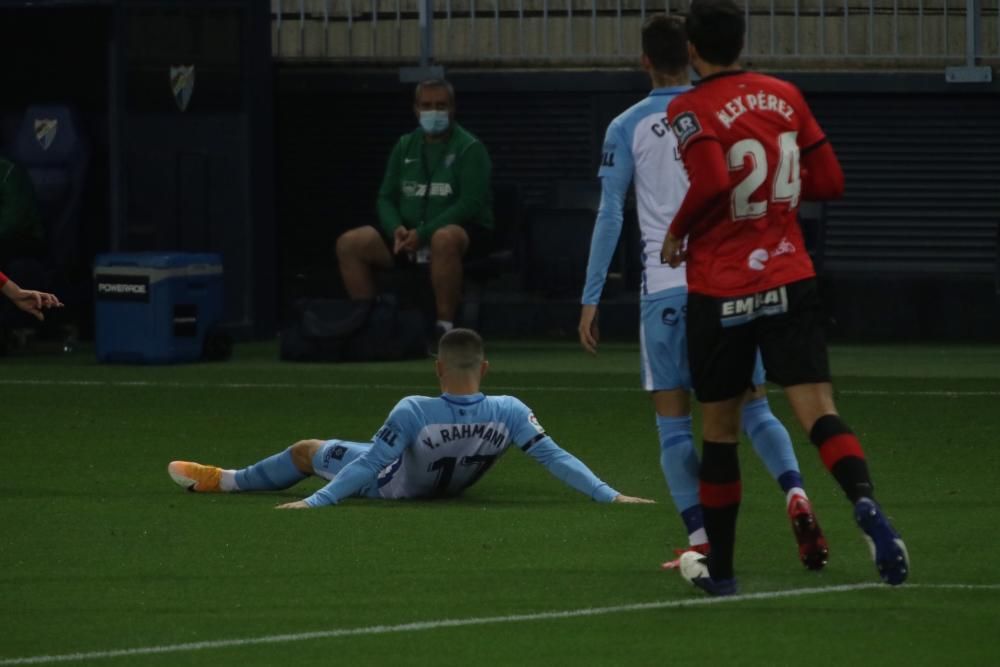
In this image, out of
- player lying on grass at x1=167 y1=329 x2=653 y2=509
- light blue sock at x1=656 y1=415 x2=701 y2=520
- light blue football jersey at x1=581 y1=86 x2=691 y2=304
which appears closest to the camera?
light blue sock at x1=656 y1=415 x2=701 y2=520

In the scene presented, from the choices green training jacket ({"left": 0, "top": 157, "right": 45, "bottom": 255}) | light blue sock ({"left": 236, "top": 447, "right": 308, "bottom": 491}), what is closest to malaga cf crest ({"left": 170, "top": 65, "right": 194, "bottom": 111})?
green training jacket ({"left": 0, "top": 157, "right": 45, "bottom": 255})

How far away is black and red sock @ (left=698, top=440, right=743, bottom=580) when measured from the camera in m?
6.89

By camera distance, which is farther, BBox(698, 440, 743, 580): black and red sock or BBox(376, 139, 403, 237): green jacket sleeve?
BBox(376, 139, 403, 237): green jacket sleeve

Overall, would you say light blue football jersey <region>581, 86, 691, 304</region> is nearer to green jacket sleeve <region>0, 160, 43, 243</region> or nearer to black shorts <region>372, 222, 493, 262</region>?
black shorts <region>372, 222, 493, 262</region>

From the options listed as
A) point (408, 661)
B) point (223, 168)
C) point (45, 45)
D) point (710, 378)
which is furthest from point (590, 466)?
point (45, 45)

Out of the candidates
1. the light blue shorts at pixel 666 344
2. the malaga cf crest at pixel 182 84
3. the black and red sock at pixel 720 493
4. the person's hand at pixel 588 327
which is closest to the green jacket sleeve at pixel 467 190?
the malaga cf crest at pixel 182 84

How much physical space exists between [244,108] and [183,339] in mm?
2575

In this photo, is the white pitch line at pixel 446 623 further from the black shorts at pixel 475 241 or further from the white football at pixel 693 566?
the black shorts at pixel 475 241

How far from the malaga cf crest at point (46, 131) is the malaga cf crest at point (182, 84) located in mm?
910

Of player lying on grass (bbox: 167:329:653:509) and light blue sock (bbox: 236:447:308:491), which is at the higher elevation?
player lying on grass (bbox: 167:329:653:509)

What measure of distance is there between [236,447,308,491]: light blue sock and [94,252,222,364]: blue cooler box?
249 inches

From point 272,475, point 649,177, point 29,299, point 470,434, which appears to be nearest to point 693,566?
point 649,177

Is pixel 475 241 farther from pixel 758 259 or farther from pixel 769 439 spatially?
pixel 758 259

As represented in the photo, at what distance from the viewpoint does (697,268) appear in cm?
682
